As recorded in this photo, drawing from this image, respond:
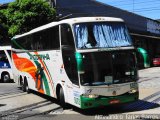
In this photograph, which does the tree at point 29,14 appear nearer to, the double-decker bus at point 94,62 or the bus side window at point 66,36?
the double-decker bus at point 94,62

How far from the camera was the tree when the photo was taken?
30594 mm

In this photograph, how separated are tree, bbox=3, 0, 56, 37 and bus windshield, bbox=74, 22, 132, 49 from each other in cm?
1736

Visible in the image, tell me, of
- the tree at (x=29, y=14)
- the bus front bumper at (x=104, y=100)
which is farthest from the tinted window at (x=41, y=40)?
the tree at (x=29, y=14)

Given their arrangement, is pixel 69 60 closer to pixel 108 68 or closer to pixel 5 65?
pixel 108 68

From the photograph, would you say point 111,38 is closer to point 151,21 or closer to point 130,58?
point 130,58

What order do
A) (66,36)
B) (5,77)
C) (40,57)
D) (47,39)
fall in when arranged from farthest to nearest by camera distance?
(5,77) < (40,57) < (47,39) < (66,36)

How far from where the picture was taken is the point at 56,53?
50.0 feet

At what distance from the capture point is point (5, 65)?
29828mm

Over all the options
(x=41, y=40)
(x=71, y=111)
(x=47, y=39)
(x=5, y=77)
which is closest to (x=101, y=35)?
(x=71, y=111)

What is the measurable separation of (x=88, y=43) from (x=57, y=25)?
2.39 metres

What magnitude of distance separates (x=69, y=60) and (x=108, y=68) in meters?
1.51

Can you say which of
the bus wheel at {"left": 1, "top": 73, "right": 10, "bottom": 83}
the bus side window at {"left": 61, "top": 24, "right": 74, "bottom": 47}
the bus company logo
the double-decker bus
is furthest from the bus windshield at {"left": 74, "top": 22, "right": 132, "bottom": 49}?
the bus wheel at {"left": 1, "top": 73, "right": 10, "bottom": 83}

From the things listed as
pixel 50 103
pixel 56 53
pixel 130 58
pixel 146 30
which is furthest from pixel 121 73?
pixel 146 30

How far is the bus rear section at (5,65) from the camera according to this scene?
96.7 feet
